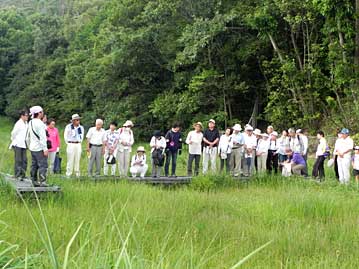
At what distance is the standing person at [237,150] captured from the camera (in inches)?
518

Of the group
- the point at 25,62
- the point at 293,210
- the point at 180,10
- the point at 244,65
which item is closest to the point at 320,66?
the point at 244,65

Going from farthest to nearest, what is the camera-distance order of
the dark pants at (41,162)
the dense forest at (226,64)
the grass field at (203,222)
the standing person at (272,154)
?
the dense forest at (226,64)
the standing person at (272,154)
the dark pants at (41,162)
the grass field at (203,222)

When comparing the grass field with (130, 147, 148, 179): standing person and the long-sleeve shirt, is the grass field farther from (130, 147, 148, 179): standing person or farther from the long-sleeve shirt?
(130, 147, 148, 179): standing person

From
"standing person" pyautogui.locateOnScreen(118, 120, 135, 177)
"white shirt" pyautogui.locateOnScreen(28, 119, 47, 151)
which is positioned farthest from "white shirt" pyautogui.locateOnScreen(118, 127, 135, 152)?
"white shirt" pyautogui.locateOnScreen(28, 119, 47, 151)

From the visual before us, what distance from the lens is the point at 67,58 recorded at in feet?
151

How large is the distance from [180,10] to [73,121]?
17349 millimetres

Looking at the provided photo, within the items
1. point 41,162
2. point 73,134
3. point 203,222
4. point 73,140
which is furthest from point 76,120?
point 203,222

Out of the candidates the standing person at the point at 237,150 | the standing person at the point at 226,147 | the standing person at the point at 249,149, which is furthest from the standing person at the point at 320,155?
the standing person at the point at 226,147

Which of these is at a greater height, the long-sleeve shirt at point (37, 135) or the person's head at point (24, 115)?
the person's head at point (24, 115)

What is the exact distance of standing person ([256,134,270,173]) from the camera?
13.6m

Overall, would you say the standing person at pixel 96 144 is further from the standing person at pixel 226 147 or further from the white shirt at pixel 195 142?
the standing person at pixel 226 147

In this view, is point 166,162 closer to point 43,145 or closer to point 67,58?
point 43,145

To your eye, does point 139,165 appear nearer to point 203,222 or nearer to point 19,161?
point 19,161

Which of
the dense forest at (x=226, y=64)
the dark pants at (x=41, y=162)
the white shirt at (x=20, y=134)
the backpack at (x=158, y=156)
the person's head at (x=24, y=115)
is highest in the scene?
the dense forest at (x=226, y=64)
